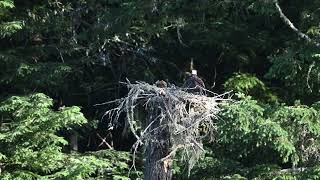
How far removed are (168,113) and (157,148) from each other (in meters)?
0.51

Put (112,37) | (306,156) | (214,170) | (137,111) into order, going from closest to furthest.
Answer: (137,111), (306,156), (214,170), (112,37)

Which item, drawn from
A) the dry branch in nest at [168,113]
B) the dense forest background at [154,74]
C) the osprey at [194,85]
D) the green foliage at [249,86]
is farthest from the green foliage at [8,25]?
the osprey at [194,85]

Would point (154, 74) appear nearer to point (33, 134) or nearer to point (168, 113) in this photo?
point (33, 134)

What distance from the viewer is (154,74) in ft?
40.2

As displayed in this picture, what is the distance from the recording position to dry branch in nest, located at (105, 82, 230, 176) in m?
6.70

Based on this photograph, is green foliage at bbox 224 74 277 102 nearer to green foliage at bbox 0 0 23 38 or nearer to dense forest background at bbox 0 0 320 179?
dense forest background at bbox 0 0 320 179

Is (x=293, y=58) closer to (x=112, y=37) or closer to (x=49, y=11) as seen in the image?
(x=112, y=37)

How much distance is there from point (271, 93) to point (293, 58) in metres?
1.31

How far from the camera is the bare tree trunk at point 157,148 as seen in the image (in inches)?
269

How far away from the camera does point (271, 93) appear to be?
1096 cm

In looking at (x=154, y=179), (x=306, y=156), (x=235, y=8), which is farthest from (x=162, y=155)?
(x=235, y=8)

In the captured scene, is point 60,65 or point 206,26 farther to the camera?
point 206,26

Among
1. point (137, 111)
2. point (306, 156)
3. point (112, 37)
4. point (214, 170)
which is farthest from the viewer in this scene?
point (112, 37)

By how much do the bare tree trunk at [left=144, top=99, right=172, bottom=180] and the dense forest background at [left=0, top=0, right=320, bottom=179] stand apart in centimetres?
164
